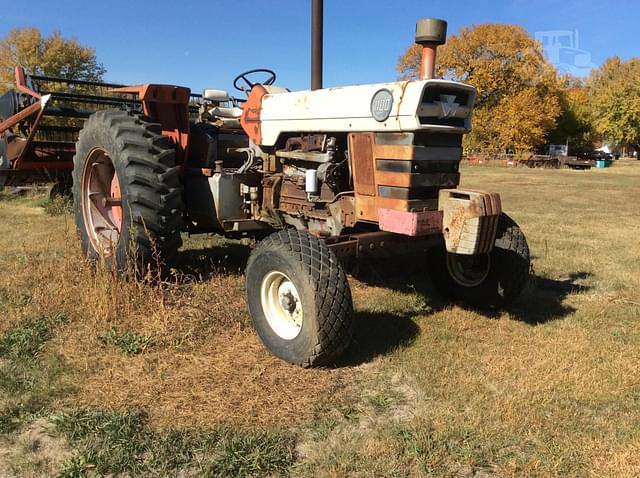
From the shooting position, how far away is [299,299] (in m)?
3.56

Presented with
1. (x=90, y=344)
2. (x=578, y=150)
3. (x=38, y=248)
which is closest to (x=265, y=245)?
(x=90, y=344)

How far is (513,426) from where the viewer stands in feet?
9.63

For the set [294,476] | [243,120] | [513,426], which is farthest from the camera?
[243,120]

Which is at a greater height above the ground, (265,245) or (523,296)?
(265,245)

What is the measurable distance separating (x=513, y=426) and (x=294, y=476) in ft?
3.99

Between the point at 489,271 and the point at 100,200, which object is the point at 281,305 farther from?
the point at 100,200

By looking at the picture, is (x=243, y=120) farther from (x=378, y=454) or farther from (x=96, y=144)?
(x=378, y=454)

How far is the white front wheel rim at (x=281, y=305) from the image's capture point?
12.3ft

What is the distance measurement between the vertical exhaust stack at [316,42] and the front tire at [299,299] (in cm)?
276

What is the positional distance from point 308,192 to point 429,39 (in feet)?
4.72

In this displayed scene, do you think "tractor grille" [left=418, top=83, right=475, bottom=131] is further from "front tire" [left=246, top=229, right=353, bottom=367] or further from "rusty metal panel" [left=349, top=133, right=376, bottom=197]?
"front tire" [left=246, top=229, right=353, bottom=367]

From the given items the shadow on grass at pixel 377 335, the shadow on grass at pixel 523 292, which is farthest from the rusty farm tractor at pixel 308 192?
the shadow on grass at pixel 377 335

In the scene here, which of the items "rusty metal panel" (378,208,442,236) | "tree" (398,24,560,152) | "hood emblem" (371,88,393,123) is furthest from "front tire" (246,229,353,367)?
"tree" (398,24,560,152)

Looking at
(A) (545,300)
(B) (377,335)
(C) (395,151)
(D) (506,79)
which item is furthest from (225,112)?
(D) (506,79)
